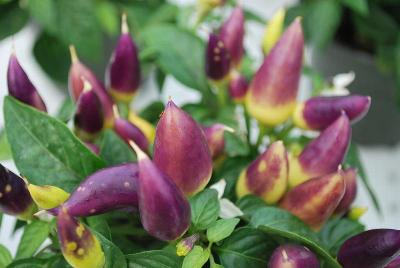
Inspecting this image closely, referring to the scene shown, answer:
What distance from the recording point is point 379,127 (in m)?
0.93

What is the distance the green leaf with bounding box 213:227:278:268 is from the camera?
1.06ft

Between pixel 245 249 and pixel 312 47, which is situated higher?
pixel 245 249

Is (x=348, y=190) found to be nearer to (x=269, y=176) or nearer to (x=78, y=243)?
(x=269, y=176)

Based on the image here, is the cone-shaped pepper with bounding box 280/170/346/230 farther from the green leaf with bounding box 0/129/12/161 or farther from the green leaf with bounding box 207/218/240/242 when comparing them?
the green leaf with bounding box 0/129/12/161

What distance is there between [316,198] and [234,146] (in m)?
0.10

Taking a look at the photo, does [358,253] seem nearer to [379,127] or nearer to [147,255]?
[147,255]

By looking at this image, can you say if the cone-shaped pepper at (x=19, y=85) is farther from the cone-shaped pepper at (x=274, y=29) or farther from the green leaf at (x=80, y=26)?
the green leaf at (x=80, y=26)

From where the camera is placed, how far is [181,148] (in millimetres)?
296

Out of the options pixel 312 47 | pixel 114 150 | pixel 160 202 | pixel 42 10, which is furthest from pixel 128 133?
pixel 312 47

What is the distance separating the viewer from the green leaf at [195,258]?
29 centimetres

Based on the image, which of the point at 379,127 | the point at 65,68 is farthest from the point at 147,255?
the point at 379,127

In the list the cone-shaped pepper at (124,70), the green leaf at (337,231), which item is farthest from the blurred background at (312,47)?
the green leaf at (337,231)

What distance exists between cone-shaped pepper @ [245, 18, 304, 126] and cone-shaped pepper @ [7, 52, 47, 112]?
0.14 meters

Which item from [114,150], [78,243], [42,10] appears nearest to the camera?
[78,243]
